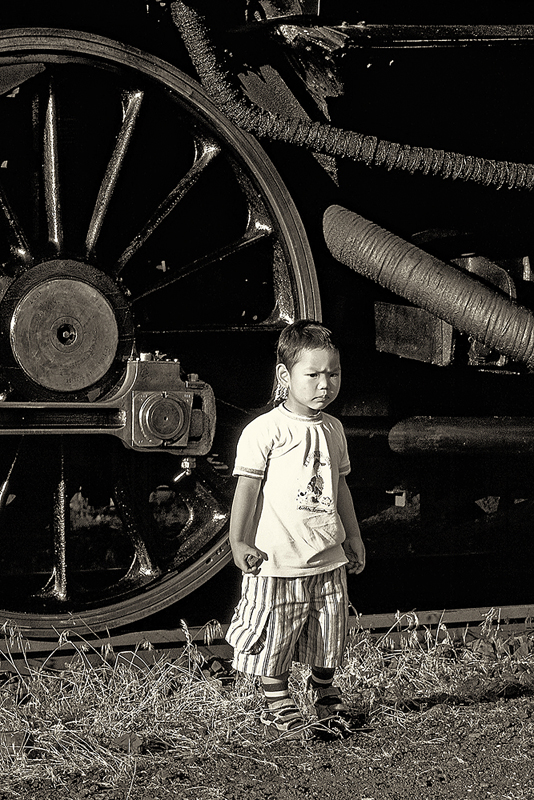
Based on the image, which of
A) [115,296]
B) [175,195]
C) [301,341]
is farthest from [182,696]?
[175,195]

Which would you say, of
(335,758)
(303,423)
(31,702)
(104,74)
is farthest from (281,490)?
(104,74)

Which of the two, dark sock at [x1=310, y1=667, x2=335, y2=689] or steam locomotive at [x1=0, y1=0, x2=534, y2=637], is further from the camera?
steam locomotive at [x1=0, y1=0, x2=534, y2=637]

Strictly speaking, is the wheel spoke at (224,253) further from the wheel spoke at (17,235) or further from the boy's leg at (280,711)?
the boy's leg at (280,711)

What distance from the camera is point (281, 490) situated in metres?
2.76

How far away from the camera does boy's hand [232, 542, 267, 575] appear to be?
2.66 metres

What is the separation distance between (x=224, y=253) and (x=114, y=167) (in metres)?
0.44

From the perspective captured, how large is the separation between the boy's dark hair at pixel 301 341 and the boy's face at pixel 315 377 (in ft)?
0.04

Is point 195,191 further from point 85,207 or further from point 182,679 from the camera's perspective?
point 182,679

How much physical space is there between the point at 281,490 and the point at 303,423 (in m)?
0.20

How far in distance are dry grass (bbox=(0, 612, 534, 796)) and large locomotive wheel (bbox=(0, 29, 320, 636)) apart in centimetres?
18

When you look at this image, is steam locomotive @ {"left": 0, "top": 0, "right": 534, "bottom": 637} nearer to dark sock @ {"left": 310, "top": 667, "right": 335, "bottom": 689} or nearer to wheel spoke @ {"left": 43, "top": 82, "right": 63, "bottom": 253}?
Answer: wheel spoke @ {"left": 43, "top": 82, "right": 63, "bottom": 253}

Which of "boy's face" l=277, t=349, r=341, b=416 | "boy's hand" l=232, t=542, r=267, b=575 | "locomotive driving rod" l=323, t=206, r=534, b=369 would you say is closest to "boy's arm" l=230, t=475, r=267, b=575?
"boy's hand" l=232, t=542, r=267, b=575

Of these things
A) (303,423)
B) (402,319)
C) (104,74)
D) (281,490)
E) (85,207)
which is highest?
(104,74)

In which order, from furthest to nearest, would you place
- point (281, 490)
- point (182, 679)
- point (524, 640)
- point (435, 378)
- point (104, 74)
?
point (435, 378)
point (524, 640)
point (104, 74)
point (182, 679)
point (281, 490)
